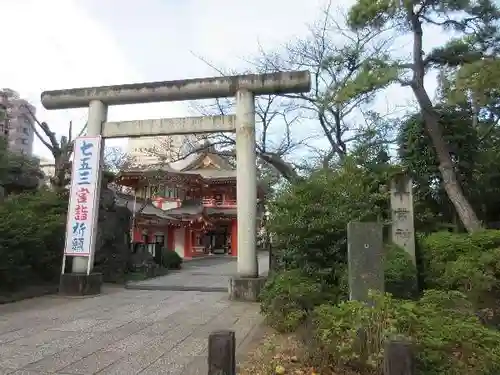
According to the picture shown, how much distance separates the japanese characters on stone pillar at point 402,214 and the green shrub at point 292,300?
8.15 ft

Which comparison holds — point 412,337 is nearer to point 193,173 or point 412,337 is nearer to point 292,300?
point 292,300

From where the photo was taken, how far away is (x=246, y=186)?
977 cm

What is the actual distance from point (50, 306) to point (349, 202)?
6.65 m

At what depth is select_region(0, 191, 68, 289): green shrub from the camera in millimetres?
9156

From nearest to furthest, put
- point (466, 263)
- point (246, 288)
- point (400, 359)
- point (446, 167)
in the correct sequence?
1. point (400, 359)
2. point (466, 263)
3. point (246, 288)
4. point (446, 167)

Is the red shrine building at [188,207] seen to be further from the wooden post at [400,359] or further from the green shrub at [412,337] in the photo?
the wooden post at [400,359]

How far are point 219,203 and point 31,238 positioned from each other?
2784cm

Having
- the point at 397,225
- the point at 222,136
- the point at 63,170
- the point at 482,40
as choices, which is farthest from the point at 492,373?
the point at 63,170

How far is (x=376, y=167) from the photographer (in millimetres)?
9633

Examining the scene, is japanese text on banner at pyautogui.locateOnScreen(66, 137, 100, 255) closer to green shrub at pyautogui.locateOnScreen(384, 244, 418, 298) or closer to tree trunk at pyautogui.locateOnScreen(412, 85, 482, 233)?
green shrub at pyautogui.locateOnScreen(384, 244, 418, 298)

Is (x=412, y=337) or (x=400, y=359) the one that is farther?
(x=412, y=337)

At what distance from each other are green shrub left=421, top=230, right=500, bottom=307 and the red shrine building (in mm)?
19102

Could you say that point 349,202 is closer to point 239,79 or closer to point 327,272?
point 327,272

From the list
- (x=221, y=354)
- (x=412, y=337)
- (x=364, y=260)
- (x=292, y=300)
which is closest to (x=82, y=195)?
(x=292, y=300)
